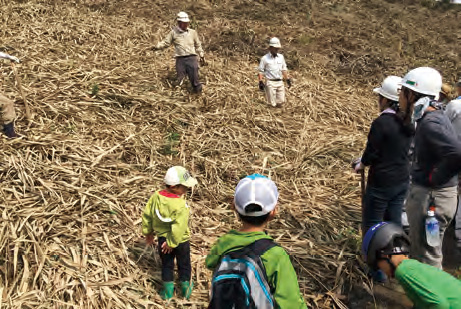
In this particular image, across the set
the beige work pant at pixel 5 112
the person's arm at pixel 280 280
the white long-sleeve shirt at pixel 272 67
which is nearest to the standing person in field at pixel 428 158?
the person's arm at pixel 280 280

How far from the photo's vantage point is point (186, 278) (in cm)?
362

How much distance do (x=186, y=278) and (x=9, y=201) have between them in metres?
2.22

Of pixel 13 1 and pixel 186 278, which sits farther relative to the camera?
pixel 13 1

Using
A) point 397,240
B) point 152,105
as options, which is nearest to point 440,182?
point 397,240

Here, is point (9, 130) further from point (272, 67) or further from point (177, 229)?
point (272, 67)

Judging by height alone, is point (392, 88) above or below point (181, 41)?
above

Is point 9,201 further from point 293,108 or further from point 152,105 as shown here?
point 293,108

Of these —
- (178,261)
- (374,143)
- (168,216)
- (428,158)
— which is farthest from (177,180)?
(428,158)

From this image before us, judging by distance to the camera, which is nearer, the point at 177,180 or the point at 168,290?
the point at 177,180

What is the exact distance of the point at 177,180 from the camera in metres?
3.30

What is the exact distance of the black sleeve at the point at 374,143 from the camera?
3.37 meters

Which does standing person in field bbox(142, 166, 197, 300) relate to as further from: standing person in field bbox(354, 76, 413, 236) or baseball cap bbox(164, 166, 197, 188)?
standing person in field bbox(354, 76, 413, 236)

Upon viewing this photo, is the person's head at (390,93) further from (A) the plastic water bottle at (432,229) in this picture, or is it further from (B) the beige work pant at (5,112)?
(B) the beige work pant at (5,112)

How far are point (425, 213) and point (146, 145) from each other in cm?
407
